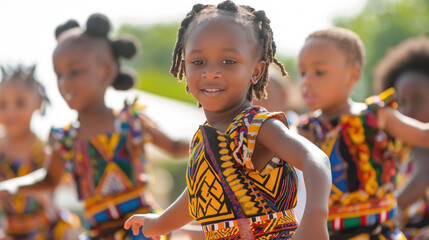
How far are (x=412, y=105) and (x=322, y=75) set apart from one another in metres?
1.77

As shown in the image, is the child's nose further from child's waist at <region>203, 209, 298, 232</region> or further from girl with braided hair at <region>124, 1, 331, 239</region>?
child's waist at <region>203, 209, 298, 232</region>

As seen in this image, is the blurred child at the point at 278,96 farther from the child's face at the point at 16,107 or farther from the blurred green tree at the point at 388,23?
the blurred green tree at the point at 388,23

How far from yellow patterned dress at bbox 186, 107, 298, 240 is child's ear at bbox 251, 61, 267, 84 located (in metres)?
0.23

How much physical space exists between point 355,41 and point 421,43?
197 centimetres

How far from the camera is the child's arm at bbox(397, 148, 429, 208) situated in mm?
5375

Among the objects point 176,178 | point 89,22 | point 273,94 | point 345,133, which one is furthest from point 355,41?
point 176,178

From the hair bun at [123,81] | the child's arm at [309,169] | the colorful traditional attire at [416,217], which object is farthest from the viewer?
the colorful traditional attire at [416,217]

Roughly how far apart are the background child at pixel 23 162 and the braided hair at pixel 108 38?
4.97 ft

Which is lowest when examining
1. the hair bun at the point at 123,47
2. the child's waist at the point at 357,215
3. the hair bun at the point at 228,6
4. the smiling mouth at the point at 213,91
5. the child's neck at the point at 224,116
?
the child's waist at the point at 357,215

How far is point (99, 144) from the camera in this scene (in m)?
4.64

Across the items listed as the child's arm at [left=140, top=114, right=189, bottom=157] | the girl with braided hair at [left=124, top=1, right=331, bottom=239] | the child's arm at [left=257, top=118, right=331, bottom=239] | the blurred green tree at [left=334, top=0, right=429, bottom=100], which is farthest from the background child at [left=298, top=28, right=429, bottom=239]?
the blurred green tree at [left=334, top=0, right=429, bottom=100]

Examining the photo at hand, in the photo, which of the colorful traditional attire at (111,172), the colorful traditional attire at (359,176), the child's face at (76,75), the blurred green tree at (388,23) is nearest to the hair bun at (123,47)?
the child's face at (76,75)

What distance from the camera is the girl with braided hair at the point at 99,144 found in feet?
15.0

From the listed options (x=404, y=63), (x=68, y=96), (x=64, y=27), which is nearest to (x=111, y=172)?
(x=68, y=96)
